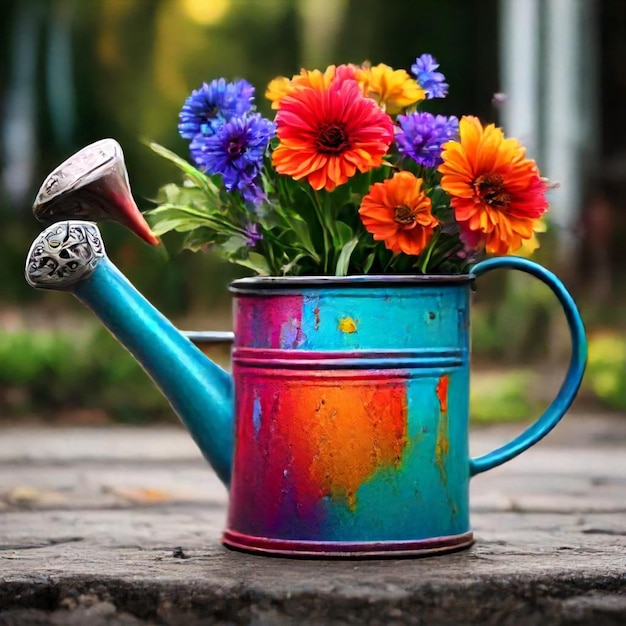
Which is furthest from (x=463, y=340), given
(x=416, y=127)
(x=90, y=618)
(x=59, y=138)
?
(x=59, y=138)

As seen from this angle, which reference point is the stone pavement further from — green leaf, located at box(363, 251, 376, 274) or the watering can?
green leaf, located at box(363, 251, 376, 274)

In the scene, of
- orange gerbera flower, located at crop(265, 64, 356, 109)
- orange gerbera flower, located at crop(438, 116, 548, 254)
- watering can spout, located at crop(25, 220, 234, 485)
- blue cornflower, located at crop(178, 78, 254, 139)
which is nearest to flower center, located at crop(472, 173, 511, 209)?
orange gerbera flower, located at crop(438, 116, 548, 254)

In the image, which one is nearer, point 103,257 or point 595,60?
point 103,257

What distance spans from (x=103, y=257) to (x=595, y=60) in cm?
460

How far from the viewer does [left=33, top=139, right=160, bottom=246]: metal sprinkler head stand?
1.48 metres

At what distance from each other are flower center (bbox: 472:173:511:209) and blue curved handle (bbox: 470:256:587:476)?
97 mm

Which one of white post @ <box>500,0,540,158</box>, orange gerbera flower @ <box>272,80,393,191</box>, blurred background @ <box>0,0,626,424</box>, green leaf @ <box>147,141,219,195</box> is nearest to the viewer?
orange gerbera flower @ <box>272,80,393,191</box>

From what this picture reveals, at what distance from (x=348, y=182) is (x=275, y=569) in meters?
0.51

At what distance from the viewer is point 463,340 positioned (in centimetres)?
159

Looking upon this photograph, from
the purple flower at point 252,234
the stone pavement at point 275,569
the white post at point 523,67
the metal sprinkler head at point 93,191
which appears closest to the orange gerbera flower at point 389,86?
the purple flower at point 252,234

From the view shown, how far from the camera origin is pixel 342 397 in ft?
4.93

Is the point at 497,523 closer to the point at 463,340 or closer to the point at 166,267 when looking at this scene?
the point at 463,340

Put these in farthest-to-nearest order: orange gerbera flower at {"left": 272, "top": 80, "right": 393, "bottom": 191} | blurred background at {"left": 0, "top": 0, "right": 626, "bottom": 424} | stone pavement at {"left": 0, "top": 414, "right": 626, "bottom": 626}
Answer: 1. blurred background at {"left": 0, "top": 0, "right": 626, "bottom": 424}
2. orange gerbera flower at {"left": 272, "top": 80, "right": 393, "bottom": 191}
3. stone pavement at {"left": 0, "top": 414, "right": 626, "bottom": 626}

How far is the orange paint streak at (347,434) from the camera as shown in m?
1.50
